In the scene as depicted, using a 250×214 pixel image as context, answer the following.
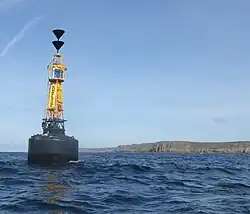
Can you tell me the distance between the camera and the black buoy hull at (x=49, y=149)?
45625mm

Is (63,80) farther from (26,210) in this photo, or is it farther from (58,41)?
(26,210)

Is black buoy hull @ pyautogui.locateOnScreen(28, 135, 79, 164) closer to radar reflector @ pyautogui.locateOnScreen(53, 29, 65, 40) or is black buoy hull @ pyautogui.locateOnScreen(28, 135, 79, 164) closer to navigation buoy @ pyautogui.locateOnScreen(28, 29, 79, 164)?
navigation buoy @ pyautogui.locateOnScreen(28, 29, 79, 164)

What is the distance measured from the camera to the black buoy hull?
45.6m

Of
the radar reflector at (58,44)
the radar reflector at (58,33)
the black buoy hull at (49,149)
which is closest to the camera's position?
the black buoy hull at (49,149)

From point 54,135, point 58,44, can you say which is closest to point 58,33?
point 58,44

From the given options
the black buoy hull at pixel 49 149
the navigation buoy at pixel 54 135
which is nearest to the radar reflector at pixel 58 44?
the navigation buoy at pixel 54 135

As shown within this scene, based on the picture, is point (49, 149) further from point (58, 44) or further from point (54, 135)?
point (58, 44)

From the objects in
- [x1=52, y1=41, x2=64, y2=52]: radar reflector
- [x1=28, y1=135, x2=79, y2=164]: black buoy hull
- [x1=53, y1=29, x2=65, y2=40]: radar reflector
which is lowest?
[x1=28, y1=135, x2=79, y2=164]: black buoy hull

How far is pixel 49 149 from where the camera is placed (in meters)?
45.6

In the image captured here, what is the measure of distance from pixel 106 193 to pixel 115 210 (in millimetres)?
4664

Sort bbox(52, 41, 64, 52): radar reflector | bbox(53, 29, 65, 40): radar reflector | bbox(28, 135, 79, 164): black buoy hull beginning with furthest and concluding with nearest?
bbox(52, 41, 64, 52): radar reflector < bbox(53, 29, 65, 40): radar reflector < bbox(28, 135, 79, 164): black buoy hull

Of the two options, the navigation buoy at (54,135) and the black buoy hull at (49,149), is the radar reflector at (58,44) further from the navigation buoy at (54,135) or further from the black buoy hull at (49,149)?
the black buoy hull at (49,149)

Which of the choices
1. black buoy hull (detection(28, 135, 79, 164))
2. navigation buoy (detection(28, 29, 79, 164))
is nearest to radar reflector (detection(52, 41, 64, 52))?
navigation buoy (detection(28, 29, 79, 164))

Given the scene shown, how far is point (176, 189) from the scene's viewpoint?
2325 centimetres
